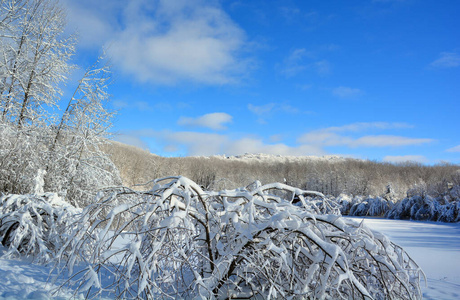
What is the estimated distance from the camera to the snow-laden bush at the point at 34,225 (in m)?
4.67

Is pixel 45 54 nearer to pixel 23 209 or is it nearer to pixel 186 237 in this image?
pixel 23 209

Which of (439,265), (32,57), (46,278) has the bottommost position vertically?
(46,278)

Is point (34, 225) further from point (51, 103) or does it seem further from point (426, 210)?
point (426, 210)

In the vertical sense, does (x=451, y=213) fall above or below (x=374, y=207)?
above

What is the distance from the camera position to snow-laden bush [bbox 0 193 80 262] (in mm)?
4672

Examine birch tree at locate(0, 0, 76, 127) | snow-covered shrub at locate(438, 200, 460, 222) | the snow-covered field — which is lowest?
the snow-covered field

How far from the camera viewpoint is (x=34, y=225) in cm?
484

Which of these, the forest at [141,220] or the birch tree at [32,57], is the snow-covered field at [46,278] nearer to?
the forest at [141,220]

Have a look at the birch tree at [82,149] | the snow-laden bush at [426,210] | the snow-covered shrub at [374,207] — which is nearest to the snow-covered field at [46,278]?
the birch tree at [82,149]

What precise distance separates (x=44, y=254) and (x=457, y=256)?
8338 millimetres

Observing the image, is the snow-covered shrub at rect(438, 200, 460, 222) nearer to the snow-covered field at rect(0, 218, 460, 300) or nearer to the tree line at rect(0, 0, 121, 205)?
the snow-covered field at rect(0, 218, 460, 300)

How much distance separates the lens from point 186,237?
234 centimetres

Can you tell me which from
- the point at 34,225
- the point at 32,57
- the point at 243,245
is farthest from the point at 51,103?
the point at 243,245

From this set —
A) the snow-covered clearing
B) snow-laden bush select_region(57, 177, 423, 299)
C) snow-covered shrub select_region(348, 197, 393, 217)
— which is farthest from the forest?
snow-covered shrub select_region(348, 197, 393, 217)
